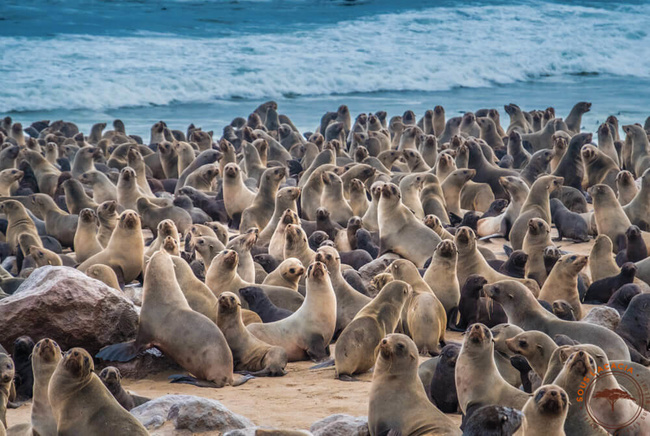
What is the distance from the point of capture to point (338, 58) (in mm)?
39594

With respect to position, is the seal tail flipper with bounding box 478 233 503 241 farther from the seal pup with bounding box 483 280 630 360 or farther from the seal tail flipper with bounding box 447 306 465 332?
the seal pup with bounding box 483 280 630 360

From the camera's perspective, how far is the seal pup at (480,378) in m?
4.85

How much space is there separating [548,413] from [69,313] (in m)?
3.94

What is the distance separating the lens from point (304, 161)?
15.2 m

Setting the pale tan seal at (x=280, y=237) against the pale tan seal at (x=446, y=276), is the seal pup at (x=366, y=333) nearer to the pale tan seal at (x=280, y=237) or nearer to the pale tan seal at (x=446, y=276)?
the pale tan seal at (x=446, y=276)

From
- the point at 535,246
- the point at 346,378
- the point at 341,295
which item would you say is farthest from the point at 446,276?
the point at 346,378

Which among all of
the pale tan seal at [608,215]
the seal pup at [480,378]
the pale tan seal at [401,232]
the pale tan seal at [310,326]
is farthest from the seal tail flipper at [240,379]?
the pale tan seal at [608,215]

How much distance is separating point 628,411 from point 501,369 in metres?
1.19

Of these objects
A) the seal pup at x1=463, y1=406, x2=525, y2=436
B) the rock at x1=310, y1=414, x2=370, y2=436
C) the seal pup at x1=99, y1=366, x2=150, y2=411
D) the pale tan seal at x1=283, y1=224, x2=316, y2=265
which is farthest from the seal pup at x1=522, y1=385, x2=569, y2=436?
the pale tan seal at x1=283, y1=224, x2=316, y2=265

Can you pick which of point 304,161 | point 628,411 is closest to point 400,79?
point 304,161

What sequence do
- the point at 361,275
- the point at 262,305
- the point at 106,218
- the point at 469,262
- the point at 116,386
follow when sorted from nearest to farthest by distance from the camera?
1. the point at 116,386
2. the point at 262,305
3. the point at 469,262
4. the point at 361,275
5. the point at 106,218

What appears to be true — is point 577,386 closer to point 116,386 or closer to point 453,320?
point 116,386

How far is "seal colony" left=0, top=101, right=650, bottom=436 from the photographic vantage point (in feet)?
15.9

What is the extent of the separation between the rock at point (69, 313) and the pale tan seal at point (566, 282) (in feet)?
12.4
